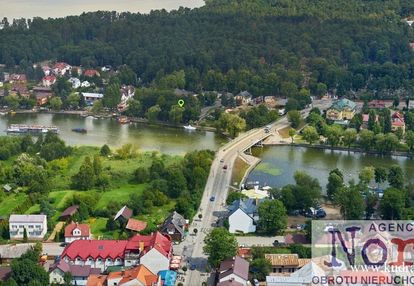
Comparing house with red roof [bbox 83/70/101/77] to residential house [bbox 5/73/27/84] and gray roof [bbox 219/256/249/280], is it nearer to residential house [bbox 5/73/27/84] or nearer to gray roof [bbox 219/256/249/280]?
residential house [bbox 5/73/27/84]

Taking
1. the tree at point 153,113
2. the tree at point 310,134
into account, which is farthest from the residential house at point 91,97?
the tree at point 310,134

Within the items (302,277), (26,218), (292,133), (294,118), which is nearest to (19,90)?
(294,118)

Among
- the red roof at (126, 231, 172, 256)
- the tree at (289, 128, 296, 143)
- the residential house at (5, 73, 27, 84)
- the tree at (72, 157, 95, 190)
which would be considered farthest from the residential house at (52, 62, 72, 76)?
the red roof at (126, 231, 172, 256)

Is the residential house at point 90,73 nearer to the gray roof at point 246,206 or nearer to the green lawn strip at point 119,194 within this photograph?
the green lawn strip at point 119,194

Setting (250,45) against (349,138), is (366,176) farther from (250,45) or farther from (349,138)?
(250,45)

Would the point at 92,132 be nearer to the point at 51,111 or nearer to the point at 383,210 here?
the point at 51,111

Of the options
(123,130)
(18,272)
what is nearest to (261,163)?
(123,130)
